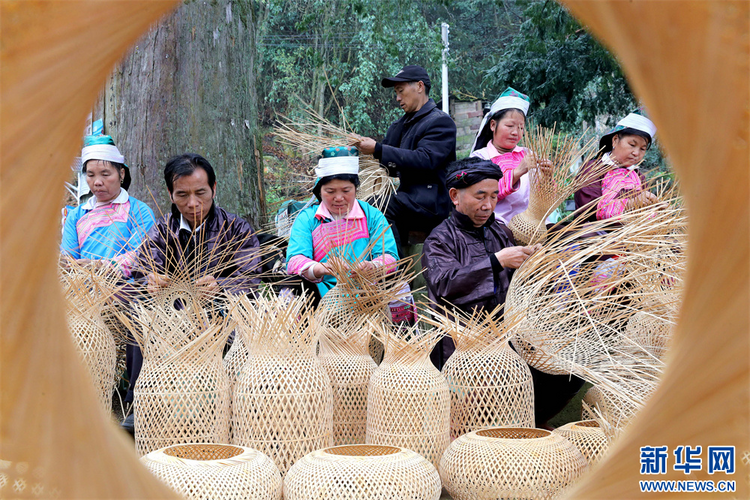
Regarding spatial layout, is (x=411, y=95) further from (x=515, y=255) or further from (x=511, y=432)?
(x=511, y=432)

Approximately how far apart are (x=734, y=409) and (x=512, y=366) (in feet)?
5.30

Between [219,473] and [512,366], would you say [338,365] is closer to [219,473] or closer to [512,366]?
[512,366]

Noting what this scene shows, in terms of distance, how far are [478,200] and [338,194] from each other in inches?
25.0

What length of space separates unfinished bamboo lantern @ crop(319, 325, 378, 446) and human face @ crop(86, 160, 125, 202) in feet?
4.47

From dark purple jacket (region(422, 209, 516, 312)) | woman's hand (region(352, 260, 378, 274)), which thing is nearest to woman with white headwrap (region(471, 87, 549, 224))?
dark purple jacket (region(422, 209, 516, 312))

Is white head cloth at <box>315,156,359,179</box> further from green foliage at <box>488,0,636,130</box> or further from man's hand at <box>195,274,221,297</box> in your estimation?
green foliage at <box>488,0,636,130</box>

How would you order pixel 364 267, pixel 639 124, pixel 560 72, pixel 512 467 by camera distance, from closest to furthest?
pixel 512 467, pixel 364 267, pixel 639 124, pixel 560 72

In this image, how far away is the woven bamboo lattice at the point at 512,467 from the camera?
1.87m

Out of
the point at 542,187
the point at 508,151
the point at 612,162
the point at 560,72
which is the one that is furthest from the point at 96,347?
the point at 560,72

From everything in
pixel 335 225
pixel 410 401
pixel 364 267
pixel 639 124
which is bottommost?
pixel 410 401

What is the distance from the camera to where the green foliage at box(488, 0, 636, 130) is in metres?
5.71

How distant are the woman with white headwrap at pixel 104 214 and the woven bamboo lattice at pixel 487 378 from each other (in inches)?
63.5

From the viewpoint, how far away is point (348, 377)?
2.41 m

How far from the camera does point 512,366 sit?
7.30 feet
